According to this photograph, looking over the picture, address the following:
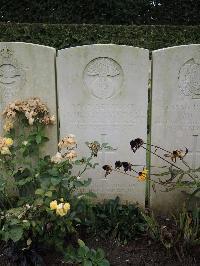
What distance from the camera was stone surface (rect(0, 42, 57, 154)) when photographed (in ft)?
11.8

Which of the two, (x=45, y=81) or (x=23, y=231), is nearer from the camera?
(x=23, y=231)

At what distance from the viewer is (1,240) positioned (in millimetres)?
3398

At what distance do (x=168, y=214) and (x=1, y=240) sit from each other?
1428 mm

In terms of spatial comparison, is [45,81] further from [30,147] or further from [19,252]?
[19,252]

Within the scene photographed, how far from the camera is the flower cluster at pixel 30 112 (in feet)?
11.8

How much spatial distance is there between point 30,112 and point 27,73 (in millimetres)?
330

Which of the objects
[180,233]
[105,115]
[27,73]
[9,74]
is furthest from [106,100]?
[180,233]

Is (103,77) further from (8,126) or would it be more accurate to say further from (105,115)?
(8,126)

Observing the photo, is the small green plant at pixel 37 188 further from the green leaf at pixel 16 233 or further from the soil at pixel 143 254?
the soil at pixel 143 254

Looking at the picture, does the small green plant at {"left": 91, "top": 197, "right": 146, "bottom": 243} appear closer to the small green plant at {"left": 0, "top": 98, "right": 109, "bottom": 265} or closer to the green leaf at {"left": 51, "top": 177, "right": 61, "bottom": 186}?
the small green plant at {"left": 0, "top": 98, "right": 109, "bottom": 265}

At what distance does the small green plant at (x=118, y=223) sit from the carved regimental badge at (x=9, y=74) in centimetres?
120

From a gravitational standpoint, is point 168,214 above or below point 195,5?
below

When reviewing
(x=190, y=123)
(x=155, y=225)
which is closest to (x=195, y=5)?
(x=190, y=123)

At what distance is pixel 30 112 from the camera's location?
359cm
